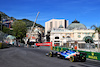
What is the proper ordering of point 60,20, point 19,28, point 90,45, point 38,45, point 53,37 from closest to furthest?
point 90,45
point 38,45
point 53,37
point 19,28
point 60,20

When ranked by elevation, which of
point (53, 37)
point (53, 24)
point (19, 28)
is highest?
point (53, 24)

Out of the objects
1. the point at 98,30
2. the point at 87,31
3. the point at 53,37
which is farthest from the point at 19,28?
the point at 98,30

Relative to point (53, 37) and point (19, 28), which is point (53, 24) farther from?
point (53, 37)

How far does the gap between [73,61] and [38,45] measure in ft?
156

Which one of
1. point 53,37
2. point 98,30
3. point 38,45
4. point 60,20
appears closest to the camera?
point 98,30

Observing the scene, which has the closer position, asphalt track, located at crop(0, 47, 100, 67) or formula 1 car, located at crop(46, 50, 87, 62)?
asphalt track, located at crop(0, 47, 100, 67)

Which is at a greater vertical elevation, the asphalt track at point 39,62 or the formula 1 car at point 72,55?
the formula 1 car at point 72,55

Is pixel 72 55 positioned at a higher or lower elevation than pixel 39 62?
higher

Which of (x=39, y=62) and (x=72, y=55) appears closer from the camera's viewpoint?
(x=39, y=62)

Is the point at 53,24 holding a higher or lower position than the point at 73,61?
higher

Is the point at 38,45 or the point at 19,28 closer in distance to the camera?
the point at 38,45

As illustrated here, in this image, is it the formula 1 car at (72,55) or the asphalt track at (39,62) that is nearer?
the asphalt track at (39,62)

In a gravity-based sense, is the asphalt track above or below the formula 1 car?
below

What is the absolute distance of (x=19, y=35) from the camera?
96375 millimetres
